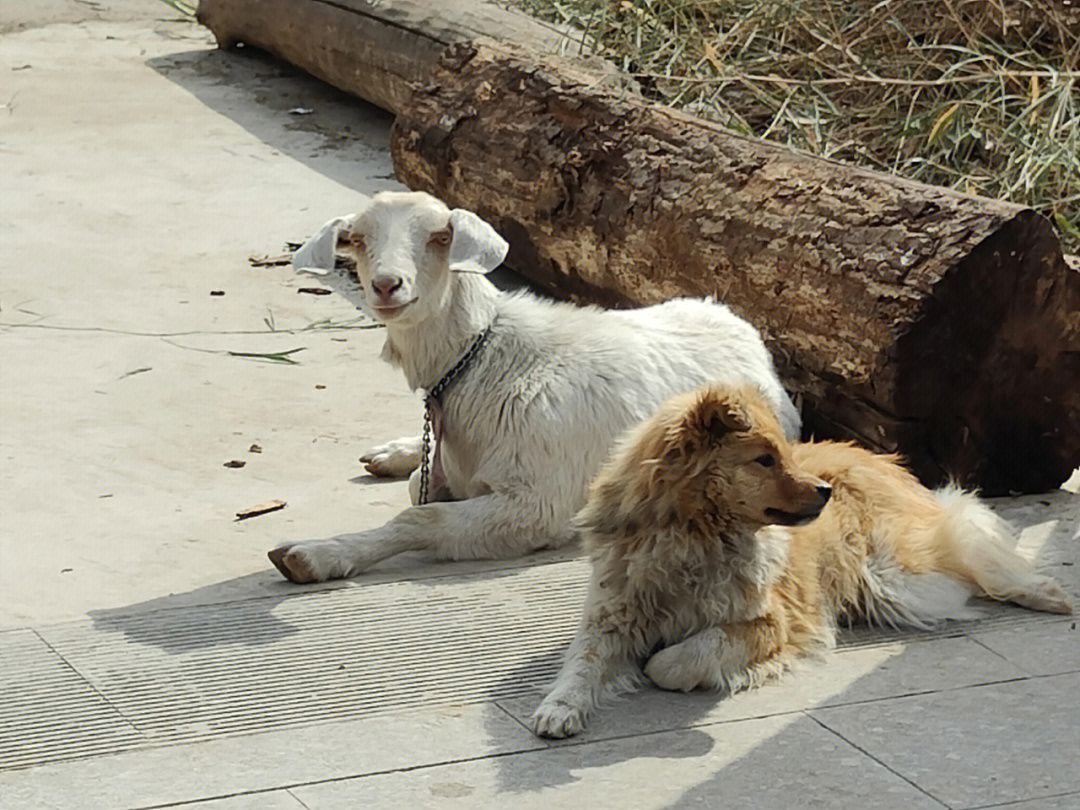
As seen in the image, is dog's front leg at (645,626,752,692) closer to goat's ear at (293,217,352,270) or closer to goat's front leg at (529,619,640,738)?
goat's front leg at (529,619,640,738)

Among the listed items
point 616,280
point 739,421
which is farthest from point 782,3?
point 739,421

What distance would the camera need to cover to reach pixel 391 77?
10422 millimetres

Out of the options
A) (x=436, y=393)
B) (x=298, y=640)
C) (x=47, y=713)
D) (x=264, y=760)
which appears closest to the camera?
(x=264, y=760)

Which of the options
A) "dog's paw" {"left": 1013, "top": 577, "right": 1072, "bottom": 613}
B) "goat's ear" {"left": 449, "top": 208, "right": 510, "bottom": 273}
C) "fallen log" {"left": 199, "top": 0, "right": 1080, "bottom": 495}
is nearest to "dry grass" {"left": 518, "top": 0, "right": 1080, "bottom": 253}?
"fallen log" {"left": 199, "top": 0, "right": 1080, "bottom": 495}

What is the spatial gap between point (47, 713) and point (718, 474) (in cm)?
178

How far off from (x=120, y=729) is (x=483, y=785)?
37.1 inches

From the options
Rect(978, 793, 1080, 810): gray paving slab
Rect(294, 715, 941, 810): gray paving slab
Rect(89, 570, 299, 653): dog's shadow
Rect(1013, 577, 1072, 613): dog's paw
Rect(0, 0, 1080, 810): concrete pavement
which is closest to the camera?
Rect(978, 793, 1080, 810): gray paving slab

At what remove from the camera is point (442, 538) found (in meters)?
5.22

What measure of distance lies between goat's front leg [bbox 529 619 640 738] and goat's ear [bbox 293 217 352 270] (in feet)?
5.62

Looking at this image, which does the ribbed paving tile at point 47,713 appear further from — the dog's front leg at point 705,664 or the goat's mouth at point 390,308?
the goat's mouth at point 390,308

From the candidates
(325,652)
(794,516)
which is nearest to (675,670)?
(794,516)

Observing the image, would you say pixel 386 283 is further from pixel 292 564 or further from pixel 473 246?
pixel 292 564

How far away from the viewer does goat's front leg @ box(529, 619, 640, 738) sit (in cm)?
393

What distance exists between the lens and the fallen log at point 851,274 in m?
5.56
